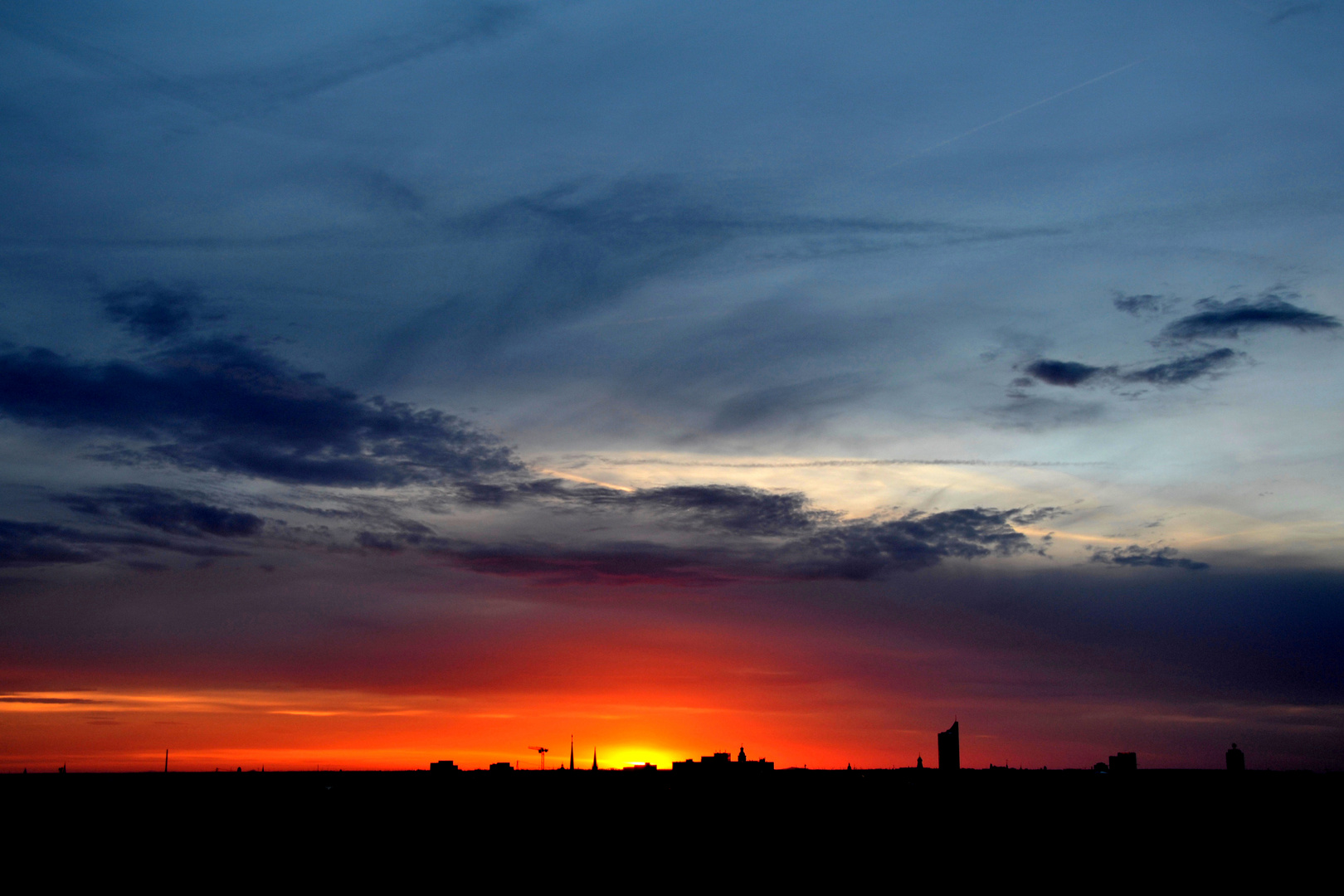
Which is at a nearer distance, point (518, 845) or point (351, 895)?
point (351, 895)

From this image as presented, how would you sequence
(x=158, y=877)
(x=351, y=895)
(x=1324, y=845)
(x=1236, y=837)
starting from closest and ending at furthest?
(x=351, y=895), (x=158, y=877), (x=1324, y=845), (x=1236, y=837)

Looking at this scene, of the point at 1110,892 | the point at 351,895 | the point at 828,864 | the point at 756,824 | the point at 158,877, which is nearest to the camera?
the point at 351,895

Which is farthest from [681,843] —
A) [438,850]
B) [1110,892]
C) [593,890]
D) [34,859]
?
[34,859]

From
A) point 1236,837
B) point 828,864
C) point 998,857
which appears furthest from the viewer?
point 1236,837

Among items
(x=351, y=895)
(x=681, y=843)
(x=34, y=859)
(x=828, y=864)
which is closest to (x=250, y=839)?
(x=34, y=859)

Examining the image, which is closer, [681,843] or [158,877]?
[158,877]

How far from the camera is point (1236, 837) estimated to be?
596 ft

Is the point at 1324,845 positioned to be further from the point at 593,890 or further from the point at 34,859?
the point at 34,859

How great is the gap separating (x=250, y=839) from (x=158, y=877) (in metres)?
55.2

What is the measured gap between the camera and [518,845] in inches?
5994

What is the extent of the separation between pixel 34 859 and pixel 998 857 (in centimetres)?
12398

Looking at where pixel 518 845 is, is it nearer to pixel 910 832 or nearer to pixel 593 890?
pixel 593 890

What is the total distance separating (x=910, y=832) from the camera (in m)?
185

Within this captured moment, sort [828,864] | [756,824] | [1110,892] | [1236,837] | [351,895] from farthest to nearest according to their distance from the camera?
[756,824] → [1236,837] → [828,864] → [1110,892] → [351,895]
